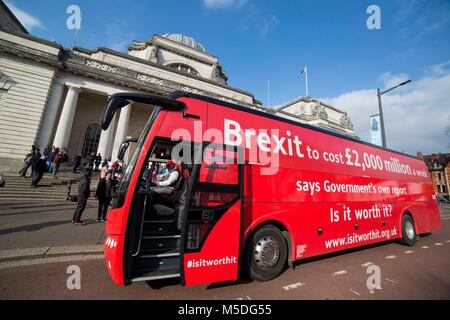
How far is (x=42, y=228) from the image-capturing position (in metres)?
5.92

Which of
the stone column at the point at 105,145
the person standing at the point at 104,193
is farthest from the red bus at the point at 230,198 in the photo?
the stone column at the point at 105,145

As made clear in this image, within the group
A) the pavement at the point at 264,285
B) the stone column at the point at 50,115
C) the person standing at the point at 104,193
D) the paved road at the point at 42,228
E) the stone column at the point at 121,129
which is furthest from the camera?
the stone column at the point at 121,129

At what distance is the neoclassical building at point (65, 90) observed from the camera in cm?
1608

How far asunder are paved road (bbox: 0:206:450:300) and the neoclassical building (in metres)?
17.2

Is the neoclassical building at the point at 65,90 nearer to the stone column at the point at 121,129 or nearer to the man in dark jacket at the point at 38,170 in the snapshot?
the stone column at the point at 121,129

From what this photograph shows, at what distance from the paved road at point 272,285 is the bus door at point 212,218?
0.47m

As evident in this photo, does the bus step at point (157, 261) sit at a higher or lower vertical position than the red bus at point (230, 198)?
lower

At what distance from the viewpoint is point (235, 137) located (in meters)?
3.64

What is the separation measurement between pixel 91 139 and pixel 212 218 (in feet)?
79.6

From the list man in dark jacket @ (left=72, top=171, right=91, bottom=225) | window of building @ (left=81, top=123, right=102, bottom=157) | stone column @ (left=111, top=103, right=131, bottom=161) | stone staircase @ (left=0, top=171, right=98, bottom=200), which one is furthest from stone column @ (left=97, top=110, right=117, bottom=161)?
man in dark jacket @ (left=72, top=171, right=91, bottom=225)

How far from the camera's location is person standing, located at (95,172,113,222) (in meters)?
7.40

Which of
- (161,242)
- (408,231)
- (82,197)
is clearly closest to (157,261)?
(161,242)
